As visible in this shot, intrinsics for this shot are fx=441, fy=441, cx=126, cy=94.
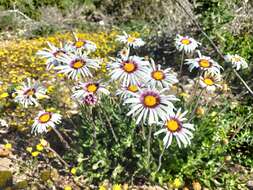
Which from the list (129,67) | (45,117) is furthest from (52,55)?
(129,67)

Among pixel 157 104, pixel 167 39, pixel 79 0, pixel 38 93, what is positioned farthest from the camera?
pixel 79 0

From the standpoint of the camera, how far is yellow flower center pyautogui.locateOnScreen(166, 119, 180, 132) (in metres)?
2.95

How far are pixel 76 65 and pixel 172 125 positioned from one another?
77 centimetres

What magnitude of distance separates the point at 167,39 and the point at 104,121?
2433mm

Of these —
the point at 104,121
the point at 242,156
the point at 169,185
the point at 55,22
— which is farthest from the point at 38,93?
the point at 55,22

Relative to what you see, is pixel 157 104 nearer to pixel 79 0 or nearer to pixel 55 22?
pixel 55 22

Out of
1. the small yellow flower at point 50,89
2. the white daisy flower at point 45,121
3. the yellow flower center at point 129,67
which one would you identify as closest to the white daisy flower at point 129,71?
the yellow flower center at point 129,67

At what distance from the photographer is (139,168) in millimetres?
3445

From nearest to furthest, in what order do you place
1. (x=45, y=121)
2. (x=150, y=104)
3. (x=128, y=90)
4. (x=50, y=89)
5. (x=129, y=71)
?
(x=150, y=104) → (x=129, y=71) → (x=128, y=90) → (x=45, y=121) → (x=50, y=89)

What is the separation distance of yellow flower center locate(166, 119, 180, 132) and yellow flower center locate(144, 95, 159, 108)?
0.32 meters

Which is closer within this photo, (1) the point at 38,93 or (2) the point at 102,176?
(1) the point at 38,93

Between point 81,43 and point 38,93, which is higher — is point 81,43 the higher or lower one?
the higher one

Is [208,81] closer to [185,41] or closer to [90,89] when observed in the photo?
[185,41]

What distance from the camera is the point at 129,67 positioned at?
2.89 m
